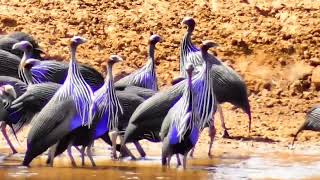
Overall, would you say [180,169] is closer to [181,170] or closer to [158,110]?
[181,170]

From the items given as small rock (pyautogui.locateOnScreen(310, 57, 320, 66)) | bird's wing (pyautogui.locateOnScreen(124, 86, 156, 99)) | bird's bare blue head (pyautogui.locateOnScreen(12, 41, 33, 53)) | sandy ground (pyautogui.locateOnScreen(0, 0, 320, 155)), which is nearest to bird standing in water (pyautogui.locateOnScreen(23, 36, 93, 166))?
bird's wing (pyautogui.locateOnScreen(124, 86, 156, 99))

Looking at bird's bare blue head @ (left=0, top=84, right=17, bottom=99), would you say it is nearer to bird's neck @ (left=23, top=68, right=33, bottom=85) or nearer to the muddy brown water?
bird's neck @ (left=23, top=68, right=33, bottom=85)

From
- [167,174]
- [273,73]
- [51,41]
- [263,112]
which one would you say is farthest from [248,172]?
[51,41]

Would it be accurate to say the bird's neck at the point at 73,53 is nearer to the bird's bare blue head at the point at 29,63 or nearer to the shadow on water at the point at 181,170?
the shadow on water at the point at 181,170

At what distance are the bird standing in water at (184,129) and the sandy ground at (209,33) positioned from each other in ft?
17.9

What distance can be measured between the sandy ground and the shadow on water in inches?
170

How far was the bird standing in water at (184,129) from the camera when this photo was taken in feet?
46.3

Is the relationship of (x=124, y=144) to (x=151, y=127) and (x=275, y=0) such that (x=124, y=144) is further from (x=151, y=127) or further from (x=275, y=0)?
(x=275, y=0)

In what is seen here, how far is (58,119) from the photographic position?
545 inches

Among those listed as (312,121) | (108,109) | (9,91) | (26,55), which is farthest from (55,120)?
(312,121)

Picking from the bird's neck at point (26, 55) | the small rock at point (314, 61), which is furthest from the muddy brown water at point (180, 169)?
the small rock at point (314, 61)

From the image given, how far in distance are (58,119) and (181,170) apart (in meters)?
1.57

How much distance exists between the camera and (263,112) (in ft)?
64.0

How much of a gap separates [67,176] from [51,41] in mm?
8966
